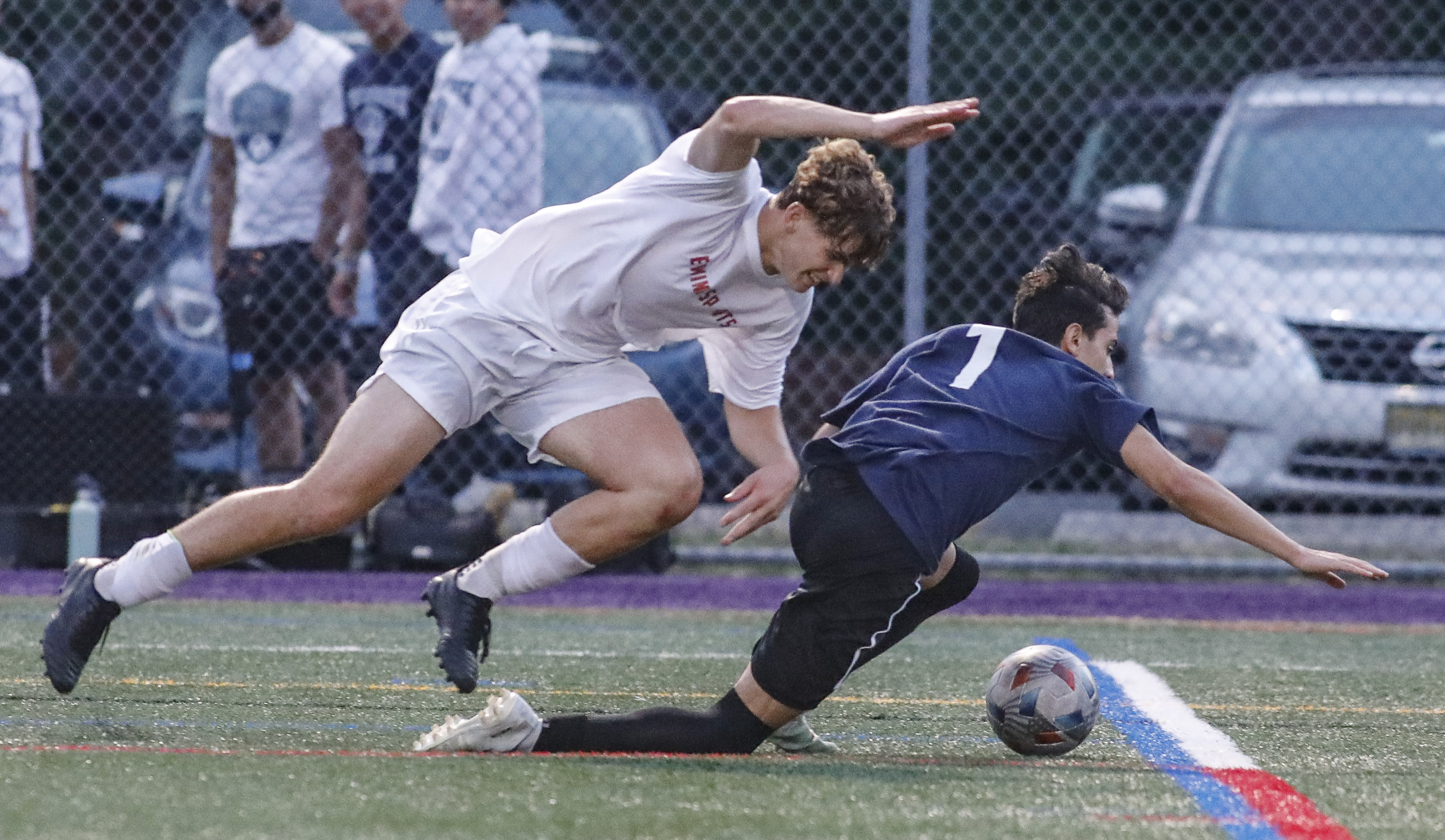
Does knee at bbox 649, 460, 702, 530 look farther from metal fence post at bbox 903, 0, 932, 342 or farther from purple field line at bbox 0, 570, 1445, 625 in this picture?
metal fence post at bbox 903, 0, 932, 342

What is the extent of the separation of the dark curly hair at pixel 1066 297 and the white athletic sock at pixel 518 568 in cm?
110

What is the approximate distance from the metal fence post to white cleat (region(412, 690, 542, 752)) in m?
3.94

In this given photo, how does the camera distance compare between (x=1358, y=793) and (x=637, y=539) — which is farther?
(x=637, y=539)

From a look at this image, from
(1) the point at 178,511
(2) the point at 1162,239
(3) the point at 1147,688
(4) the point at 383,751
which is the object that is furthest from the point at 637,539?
(2) the point at 1162,239

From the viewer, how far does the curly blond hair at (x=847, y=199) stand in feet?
14.0

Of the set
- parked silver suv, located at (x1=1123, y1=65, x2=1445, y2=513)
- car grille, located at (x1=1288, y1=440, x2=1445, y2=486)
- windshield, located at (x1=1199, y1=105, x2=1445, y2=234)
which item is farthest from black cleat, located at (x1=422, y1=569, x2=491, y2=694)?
windshield, located at (x1=1199, y1=105, x2=1445, y2=234)

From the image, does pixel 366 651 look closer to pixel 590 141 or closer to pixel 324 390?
pixel 324 390

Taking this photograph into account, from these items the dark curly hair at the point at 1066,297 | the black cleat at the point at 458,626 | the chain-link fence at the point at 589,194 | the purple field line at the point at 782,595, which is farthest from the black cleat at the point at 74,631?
the chain-link fence at the point at 589,194

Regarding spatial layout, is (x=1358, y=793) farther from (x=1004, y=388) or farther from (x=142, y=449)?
(x=142, y=449)

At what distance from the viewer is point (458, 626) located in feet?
14.5

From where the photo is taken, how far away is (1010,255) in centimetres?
939

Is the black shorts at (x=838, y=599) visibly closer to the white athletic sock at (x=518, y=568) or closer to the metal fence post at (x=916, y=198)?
the white athletic sock at (x=518, y=568)

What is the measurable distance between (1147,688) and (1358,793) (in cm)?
168

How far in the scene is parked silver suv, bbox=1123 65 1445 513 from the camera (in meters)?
7.63
